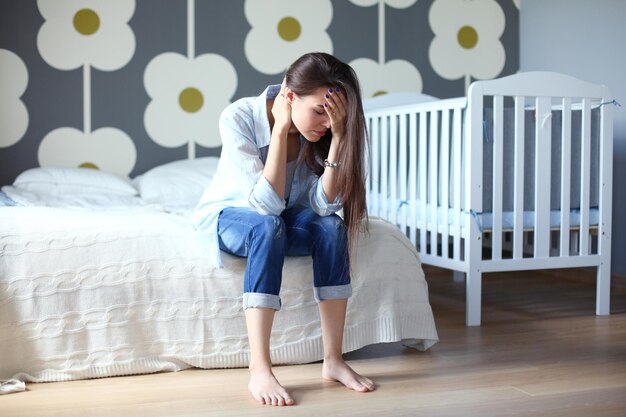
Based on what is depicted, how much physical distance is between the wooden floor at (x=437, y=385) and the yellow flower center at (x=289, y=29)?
1.77 m

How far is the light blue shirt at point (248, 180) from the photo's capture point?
1867 millimetres

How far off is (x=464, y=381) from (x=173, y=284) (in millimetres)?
746

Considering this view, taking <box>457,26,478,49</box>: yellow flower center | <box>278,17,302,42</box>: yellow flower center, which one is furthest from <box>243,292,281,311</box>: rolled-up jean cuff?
<box>457,26,478,49</box>: yellow flower center

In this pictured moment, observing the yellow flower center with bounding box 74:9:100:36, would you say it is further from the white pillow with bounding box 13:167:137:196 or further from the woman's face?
the woman's face

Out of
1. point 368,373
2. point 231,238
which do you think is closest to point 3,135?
point 231,238

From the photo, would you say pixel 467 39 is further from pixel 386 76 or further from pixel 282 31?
pixel 282 31

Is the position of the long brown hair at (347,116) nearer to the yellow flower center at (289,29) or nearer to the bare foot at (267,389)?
the bare foot at (267,389)

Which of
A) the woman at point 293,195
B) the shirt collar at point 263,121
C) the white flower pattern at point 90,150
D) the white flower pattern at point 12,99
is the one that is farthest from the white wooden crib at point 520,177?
the white flower pattern at point 12,99

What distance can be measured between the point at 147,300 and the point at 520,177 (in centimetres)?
136

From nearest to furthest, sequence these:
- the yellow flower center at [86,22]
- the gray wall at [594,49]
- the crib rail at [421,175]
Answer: the crib rail at [421,175], the gray wall at [594,49], the yellow flower center at [86,22]

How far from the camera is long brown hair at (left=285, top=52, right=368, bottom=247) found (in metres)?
1.78

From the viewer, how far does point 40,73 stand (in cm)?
342

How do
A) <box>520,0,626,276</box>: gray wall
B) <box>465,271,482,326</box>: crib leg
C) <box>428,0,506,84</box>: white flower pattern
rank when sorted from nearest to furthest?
<box>465,271,482,326</box>: crib leg < <box>520,0,626,276</box>: gray wall < <box>428,0,506,84</box>: white flower pattern

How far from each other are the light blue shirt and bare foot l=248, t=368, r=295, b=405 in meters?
0.34
